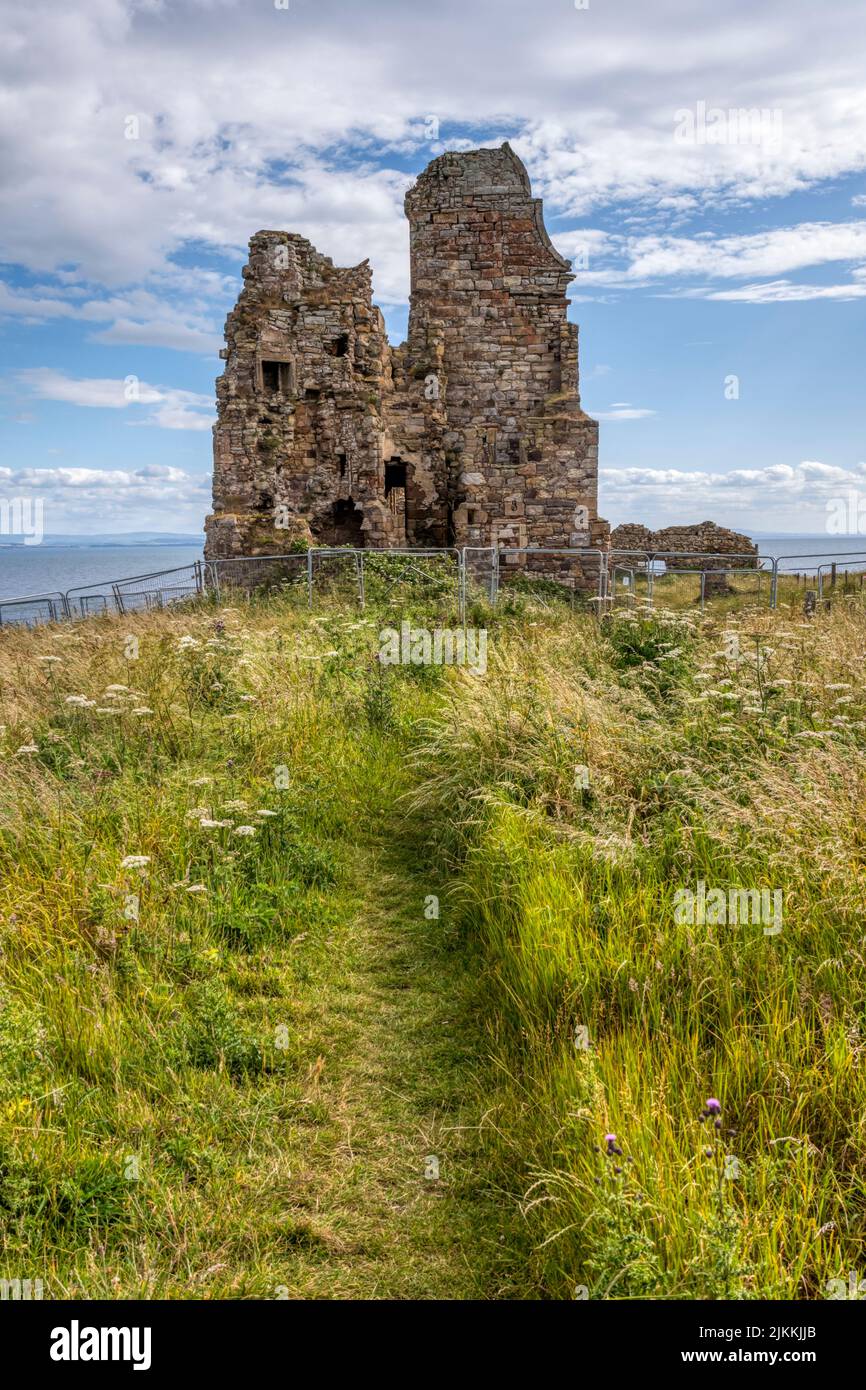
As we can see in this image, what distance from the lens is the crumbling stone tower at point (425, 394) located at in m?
20.3

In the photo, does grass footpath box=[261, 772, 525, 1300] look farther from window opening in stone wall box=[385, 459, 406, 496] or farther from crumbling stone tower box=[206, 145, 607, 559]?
window opening in stone wall box=[385, 459, 406, 496]

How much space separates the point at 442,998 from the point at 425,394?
18661 millimetres

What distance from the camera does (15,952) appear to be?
4.83 m

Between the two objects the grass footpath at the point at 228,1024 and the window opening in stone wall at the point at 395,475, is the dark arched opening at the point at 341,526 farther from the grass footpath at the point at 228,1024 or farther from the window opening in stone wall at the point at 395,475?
the grass footpath at the point at 228,1024

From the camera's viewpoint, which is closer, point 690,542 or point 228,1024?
point 228,1024

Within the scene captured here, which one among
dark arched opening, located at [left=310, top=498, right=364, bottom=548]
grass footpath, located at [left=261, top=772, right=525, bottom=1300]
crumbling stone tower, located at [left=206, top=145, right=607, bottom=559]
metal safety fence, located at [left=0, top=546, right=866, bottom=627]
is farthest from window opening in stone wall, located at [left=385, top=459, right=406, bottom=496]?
grass footpath, located at [left=261, top=772, right=525, bottom=1300]

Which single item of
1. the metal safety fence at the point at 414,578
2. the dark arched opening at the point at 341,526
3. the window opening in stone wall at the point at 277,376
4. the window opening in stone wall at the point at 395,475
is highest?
the window opening in stone wall at the point at 277,376

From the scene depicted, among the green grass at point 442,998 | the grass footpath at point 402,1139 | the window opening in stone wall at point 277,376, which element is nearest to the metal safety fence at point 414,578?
the window opening in stone wall at point 277,376

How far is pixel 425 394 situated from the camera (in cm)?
2125

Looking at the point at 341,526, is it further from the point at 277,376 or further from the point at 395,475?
the point at 277,376

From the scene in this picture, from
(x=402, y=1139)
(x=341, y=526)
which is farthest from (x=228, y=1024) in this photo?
(x=341, y=526)

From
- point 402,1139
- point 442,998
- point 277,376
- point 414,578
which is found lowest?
point 402,1139

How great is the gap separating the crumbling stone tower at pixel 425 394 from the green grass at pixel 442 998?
12791 millimetres

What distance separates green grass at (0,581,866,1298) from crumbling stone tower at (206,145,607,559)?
12791mm
